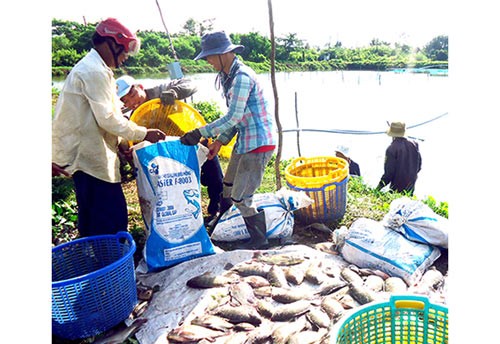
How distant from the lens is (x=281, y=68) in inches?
586

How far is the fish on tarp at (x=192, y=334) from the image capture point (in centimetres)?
246

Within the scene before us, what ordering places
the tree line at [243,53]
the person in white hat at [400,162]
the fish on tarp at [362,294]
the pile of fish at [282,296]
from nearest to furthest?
1. the pile of fish at [282,296]
2. the fish on tarp at [362,294]
3. the person in white hat at [400,162]
4. the tree line at [243,53]

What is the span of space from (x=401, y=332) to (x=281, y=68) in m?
13.9

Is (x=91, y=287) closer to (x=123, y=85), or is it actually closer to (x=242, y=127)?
(x=242, y=127)

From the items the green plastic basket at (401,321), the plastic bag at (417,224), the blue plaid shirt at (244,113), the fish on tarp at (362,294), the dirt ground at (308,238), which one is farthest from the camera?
the dirt ground at (308,238)

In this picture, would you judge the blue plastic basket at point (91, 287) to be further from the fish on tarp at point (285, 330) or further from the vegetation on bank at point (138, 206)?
the fish on tarp at point (285, 330)

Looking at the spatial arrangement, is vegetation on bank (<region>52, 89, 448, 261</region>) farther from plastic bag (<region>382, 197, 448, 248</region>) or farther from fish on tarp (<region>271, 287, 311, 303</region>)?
fish on tarp (<region>271, 287, 311, 303</region>)

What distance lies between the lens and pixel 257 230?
12.0 feet

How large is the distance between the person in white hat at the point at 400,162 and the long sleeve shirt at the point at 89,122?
3217mm

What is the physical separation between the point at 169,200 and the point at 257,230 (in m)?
0.87

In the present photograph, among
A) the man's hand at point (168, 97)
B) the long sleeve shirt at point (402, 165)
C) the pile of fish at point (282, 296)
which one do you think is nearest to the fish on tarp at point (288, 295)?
the pile of fish at point (282, 296)

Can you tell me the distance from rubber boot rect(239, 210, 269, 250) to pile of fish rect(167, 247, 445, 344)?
0.34m

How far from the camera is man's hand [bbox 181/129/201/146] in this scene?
324cm

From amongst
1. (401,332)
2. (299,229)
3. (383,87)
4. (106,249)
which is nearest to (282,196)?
(299,229)
